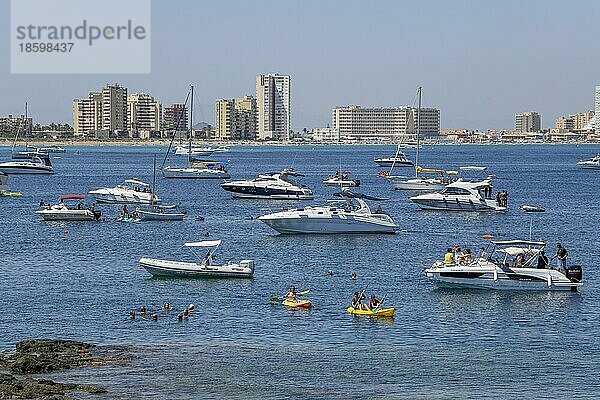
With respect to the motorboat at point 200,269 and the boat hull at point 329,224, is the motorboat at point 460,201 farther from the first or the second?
the motorboat at point 200,269

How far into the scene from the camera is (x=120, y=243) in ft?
298

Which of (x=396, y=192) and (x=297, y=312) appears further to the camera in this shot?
(x=396, y=192)

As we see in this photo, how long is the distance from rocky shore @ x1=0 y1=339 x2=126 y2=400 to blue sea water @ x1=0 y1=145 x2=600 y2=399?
0.95 meters

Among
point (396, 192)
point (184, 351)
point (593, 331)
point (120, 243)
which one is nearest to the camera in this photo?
point (184, 351)

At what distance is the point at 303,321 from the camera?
186 feet

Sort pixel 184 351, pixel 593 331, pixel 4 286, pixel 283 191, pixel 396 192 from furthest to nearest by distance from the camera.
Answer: pixel 396 192 → pixel 283 191 → pixel 4 286 → pixel 593 331 → pixel 184 351

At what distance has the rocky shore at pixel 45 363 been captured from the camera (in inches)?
1619

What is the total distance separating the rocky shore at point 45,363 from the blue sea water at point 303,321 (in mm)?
950

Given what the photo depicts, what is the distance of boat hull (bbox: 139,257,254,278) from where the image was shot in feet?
226

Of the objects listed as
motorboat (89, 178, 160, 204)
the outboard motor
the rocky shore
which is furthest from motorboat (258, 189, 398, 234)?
the rocky shore

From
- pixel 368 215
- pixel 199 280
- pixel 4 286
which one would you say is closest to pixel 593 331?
pixel 199 280

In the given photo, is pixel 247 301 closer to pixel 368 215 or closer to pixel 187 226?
pixel 368 215

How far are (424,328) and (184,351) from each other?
11586 millimetres

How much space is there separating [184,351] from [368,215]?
47329mm
